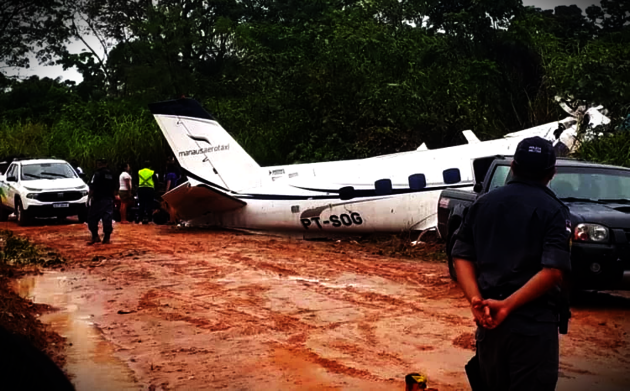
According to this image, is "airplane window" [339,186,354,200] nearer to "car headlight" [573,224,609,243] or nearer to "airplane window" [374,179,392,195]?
"airplane window" [374,179,392,195]

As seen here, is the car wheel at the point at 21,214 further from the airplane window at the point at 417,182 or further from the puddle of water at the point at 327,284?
the puddle of water at the point at 327,284

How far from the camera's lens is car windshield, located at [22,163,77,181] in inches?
1006

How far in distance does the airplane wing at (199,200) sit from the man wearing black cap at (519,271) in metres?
15.1

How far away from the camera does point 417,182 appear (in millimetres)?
18344

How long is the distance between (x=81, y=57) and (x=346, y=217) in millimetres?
39296

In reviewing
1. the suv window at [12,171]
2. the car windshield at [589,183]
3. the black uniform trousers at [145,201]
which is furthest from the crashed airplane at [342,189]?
the suv window at [12,171]

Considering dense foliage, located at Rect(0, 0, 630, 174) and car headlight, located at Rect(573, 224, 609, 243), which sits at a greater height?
dense foliage, located at Rect(0, 0, 630, 174)

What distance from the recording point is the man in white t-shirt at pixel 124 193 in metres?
25.1

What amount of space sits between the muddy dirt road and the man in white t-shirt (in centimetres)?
850

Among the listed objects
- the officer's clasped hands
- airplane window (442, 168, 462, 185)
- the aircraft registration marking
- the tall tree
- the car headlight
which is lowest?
the aircraft registration marking

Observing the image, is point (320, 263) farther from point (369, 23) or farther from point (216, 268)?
point (369, 23)

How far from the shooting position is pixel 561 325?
4574mm

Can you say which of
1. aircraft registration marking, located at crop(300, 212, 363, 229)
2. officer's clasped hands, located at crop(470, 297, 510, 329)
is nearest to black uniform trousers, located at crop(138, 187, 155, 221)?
aircraft registration marking, located at crop(300, 212, 363, 229)

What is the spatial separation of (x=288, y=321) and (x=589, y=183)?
4.20 metres
